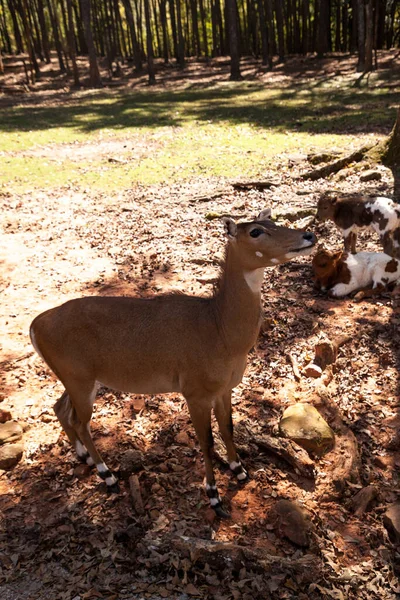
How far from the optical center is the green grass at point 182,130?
16531mm

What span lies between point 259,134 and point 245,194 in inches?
300

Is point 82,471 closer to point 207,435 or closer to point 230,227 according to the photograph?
point 207,435

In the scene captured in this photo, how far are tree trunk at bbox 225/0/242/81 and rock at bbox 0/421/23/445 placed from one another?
30.8 metres

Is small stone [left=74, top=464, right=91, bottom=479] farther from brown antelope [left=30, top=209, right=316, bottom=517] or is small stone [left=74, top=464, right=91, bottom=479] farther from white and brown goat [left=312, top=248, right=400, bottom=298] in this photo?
white and brown goat [left=312, top=248, right=400, bottom=298]

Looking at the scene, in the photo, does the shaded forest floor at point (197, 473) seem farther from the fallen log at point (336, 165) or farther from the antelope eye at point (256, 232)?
the fallen log at point (336, 165)

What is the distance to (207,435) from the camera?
4879 mm

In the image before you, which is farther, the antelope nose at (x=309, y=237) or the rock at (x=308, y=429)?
the rock at (x=308, y=429)

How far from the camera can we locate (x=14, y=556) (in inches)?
174

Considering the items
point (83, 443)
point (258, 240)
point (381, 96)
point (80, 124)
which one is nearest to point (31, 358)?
point (83, 443)

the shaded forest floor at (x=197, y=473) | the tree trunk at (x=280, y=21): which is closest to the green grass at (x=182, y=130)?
the shaded forest floor at (x=197, y=473)

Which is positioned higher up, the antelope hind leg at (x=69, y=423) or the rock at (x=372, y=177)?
the rock at (x=372, y=177)

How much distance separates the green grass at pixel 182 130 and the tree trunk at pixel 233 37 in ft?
10.2

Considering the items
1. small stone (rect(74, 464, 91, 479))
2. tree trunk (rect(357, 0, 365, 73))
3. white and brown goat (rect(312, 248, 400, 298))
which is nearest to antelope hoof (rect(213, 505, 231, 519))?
small stone (rect(74, 464, 91, 479))

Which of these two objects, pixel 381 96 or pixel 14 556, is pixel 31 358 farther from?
pixel 381 96
